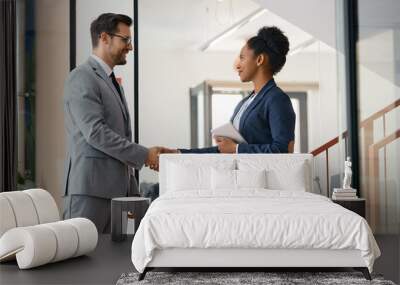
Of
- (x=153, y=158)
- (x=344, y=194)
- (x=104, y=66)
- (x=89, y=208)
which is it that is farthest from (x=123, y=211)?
(x=344, y=194)

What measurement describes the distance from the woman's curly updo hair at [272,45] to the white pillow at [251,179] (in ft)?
4.76

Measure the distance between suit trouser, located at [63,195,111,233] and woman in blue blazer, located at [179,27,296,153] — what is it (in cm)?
146

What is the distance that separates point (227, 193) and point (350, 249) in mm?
1242

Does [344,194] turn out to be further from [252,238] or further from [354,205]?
[252,238]

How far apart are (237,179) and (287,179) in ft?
1.54

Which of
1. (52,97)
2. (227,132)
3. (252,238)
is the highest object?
(52,97)

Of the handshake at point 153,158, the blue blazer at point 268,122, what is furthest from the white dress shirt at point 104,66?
the blue blazer at point 268,122

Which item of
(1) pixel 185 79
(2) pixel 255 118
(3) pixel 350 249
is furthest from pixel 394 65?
(3) pixel 350 249

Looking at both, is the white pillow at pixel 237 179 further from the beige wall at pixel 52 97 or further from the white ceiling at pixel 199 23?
the beige wall at pixel 52 97

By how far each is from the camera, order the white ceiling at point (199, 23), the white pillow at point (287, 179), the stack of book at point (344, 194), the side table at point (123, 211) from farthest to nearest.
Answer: the white ceiling at point (199, 23) < the stack of book at point (344, 194) < the white pillow at point (287, 179) < the side table at point (123, 211)

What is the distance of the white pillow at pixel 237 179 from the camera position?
5531 millimetres

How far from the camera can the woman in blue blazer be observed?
6121 millimetres

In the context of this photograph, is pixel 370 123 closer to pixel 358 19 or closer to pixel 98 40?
pixel 358 19

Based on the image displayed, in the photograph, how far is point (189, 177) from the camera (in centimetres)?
569
